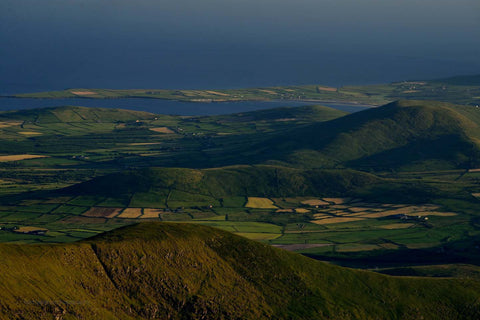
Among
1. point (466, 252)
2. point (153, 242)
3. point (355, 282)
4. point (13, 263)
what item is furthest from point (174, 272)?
point (466, 252)

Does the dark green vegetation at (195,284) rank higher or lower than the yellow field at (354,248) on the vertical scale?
higher

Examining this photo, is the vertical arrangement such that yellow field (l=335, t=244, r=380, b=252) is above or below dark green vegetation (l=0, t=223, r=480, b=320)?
below

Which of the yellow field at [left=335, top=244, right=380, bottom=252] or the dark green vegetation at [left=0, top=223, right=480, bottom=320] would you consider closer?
the dark green vegetation at [left=0, top=223, right=480, bottom=320]

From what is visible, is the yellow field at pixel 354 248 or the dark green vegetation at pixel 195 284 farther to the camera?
the yellow field at pixel 354 248

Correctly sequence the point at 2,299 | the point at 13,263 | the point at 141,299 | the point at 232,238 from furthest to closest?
the point at 232,238 < the point at 141,299 < the point at 13,263 < the point at 2,299

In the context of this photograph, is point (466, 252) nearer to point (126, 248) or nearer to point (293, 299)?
point (293, 299)

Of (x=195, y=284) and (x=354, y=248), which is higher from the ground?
(x=195, y=284)

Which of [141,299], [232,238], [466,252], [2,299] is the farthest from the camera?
[466,252]

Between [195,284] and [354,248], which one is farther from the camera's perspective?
[354,248]
